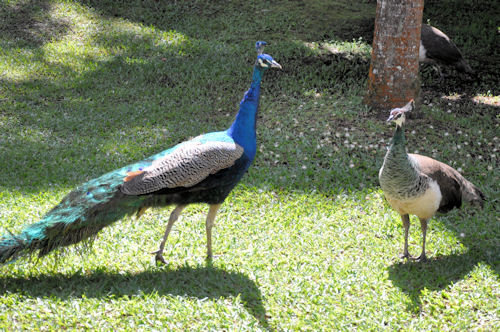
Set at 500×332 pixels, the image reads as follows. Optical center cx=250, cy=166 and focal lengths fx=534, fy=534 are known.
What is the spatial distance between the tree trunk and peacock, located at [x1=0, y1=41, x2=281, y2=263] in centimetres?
332

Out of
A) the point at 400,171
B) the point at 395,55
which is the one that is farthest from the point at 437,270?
the point at 395,55

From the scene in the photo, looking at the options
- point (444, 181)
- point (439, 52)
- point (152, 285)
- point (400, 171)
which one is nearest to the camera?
point (152, 285)

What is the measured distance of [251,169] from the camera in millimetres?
6262

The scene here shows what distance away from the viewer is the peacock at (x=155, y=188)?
390 cm

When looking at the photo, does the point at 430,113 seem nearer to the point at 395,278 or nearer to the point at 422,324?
the point at 395,278

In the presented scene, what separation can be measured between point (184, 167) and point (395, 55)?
4234mm

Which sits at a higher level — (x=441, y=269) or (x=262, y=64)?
(x=262, y=64)

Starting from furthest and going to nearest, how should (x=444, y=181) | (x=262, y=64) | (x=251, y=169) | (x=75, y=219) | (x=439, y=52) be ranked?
(x=439, y=52), (x=251, y=169), (x=444, y=181), (x=262, y=64), (x=75, y=219)

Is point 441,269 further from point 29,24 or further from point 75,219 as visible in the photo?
point 29,24

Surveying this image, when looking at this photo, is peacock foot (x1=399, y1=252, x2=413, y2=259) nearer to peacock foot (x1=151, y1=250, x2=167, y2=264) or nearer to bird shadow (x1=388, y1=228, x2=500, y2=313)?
bird shadow (x1=388, y1=228, x2=500, y2=313)

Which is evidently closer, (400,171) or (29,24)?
(400,171)

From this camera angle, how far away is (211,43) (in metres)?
10.1

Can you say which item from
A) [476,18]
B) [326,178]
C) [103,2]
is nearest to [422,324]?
[326,178]

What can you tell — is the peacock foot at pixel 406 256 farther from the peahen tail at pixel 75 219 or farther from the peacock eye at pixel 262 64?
the peahen tail at pixel 75 219
